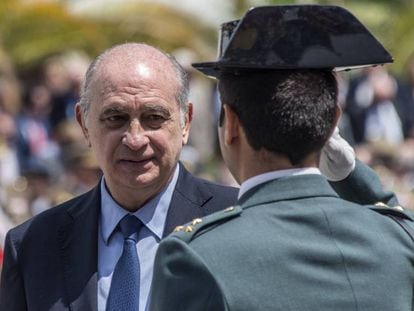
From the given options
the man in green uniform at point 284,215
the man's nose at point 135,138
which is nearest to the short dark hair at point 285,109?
the man in green uniform at point 284,215

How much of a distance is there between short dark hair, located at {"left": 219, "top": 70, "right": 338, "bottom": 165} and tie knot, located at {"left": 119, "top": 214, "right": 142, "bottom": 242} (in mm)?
1240

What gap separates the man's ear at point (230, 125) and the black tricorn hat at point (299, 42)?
0.11 metres

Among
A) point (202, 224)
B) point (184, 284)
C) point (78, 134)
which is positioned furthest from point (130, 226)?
point (78, 134)

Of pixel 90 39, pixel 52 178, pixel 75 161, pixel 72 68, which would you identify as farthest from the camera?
pixel 90 39

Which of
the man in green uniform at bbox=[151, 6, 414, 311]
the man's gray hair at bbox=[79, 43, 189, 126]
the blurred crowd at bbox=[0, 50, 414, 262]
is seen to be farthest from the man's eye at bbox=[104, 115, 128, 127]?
the blurred crowd at bbox=[0, 50, 414, 262]

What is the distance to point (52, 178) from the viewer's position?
12.3 meters

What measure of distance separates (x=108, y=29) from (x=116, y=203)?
13876mm

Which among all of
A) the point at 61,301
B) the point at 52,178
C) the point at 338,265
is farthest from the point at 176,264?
the point at 52,178

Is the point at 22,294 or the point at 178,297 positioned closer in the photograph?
the point at 178,297

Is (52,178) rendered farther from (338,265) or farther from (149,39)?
(338,265)

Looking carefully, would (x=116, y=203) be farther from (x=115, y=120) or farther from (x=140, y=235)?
(x=115, y=120)

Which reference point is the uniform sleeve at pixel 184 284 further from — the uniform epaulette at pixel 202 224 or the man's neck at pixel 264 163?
the man's neck at pixel 264 163

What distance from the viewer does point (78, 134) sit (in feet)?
40.8

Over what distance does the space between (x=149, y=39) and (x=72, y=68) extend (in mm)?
2002
